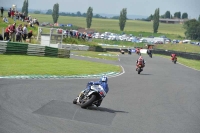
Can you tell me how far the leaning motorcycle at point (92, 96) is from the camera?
11414 mm

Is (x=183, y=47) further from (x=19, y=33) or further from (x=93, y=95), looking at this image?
(x=93, y=95)

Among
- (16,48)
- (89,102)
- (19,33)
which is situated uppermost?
(19,33)

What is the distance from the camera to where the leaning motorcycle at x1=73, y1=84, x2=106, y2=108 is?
1141cm

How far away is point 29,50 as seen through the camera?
94.6 feet

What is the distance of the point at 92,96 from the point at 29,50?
711 inches

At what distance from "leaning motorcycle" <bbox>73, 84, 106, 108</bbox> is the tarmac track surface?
20 centimetres

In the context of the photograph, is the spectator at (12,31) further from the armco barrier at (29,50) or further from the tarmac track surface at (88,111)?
the tarmac track surface at (88,111)

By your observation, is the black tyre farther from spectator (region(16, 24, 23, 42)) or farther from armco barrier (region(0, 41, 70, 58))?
spectator (region(16, 24, 23, 42))

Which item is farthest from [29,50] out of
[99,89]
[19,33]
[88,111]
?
[88,111]

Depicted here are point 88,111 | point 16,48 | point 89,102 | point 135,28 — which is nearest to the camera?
point 88,111

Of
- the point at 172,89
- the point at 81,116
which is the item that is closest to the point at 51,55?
the point at 172,89

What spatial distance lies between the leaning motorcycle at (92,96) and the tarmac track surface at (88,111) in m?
0.20

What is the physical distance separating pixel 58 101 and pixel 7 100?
1.64 meters

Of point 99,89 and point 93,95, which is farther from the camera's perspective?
point 99,89
